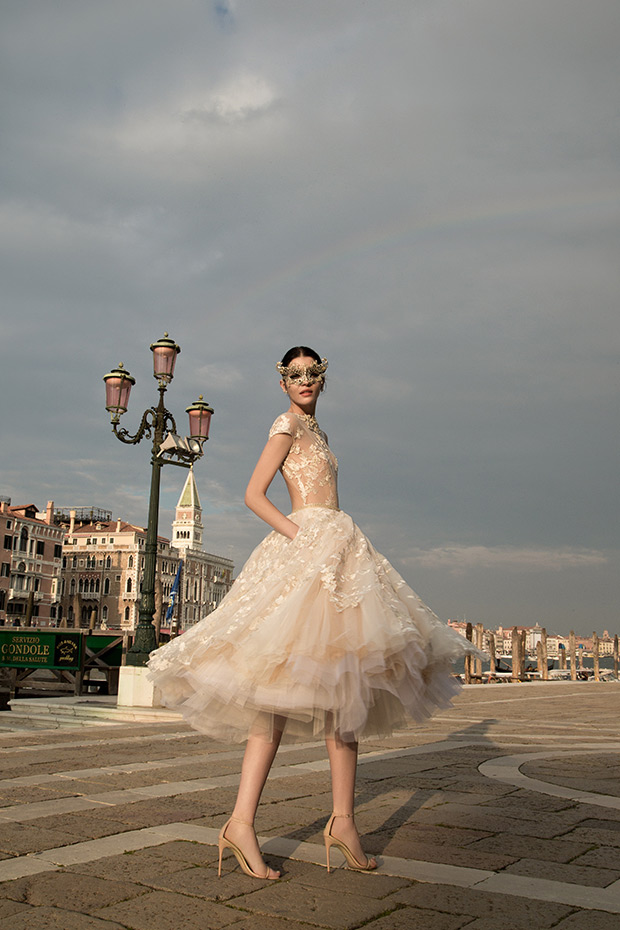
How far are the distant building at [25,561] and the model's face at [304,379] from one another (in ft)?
244

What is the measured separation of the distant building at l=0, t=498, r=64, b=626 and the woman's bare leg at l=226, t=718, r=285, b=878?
74.8 metres

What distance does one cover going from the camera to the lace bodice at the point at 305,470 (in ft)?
11.3

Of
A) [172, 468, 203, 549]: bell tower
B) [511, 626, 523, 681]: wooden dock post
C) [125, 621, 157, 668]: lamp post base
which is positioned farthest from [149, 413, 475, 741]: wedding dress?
[172, 468, 203, 549]: bell tower

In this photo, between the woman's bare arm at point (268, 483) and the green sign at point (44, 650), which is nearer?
the woman's bare arm at point (268, 483)

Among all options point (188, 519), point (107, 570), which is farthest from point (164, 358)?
point (188, 519)

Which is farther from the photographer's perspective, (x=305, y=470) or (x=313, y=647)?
(x=305, y=470)

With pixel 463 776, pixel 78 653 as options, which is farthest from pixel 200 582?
pixel 463 776

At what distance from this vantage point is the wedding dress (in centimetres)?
276

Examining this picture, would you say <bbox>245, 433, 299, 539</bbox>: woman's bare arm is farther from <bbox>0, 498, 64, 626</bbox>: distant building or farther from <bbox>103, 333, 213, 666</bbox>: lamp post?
<bbox>0, 498, 64, 626</bbox>: distant building

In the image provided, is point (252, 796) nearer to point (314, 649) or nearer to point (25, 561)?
point (314, 649)

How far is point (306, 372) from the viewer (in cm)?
367

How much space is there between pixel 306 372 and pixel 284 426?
34cm

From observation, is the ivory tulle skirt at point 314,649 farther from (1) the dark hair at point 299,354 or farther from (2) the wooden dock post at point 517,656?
(2) the wooden dock post at point 517,656

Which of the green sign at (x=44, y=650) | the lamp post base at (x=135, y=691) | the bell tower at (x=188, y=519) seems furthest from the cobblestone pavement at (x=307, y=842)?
the bell tower at (x=188, y=519)
